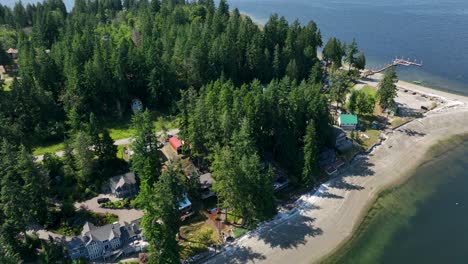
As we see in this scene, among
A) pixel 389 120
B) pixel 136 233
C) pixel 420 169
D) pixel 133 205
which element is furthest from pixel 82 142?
pixel 389 120

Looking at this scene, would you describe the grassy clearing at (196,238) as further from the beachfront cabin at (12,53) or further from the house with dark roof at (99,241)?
the beachfront cabin at (12,53)

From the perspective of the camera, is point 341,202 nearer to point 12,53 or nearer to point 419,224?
point 419,224

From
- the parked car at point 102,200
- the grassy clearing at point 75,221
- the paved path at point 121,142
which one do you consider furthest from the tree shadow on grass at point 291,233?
the paved path at point 121,142

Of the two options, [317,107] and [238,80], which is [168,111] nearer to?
[238,80]

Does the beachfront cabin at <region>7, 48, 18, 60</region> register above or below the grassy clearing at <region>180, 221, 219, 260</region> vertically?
above

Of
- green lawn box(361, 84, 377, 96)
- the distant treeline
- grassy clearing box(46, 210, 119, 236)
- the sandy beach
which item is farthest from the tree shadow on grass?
green lawn box(361, 84, 377, 96)

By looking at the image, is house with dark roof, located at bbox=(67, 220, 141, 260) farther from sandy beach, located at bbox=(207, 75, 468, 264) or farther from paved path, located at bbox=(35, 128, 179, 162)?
paved path, located at bbox=(35, 128, 179, 162)
